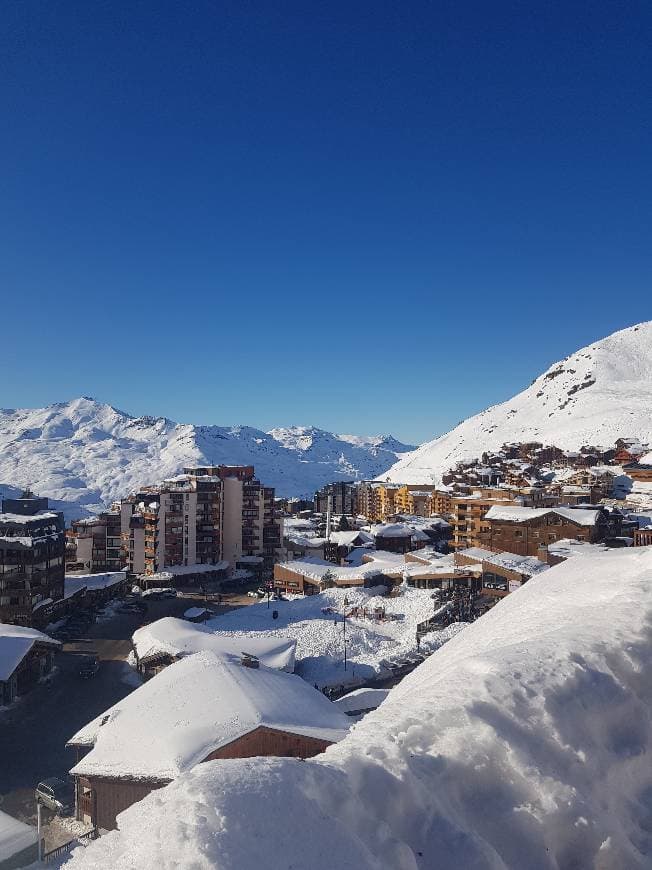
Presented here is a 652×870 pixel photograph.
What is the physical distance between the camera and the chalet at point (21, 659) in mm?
30683

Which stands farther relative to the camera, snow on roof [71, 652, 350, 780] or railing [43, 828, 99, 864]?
snow on roof [71, 652, 350, 780]

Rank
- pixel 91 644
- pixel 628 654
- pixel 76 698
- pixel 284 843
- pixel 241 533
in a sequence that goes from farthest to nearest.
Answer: pixel 241 533
pixel 91 644
pixel 76 698
pixel 628 654
pixel 284 843

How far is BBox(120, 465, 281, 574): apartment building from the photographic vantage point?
205 ft

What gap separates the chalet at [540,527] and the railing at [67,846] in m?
41.2

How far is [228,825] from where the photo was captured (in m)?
3.23

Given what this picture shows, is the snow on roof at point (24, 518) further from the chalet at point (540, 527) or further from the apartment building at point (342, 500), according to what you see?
the apartment building at point (342, 500)

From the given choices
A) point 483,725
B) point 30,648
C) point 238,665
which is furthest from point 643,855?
point 30,648

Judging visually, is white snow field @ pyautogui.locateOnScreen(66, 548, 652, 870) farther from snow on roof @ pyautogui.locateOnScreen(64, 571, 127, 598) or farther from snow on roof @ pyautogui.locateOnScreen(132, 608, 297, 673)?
snow on roof @ pyautogui.locateOnScreen(64, 571, 127, 598)

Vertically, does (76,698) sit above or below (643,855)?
below

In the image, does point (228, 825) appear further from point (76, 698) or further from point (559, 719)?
point (76, 698)

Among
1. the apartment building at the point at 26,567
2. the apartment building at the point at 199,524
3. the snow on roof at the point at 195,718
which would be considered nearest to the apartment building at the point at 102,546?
the apartment building at the point at 199,524

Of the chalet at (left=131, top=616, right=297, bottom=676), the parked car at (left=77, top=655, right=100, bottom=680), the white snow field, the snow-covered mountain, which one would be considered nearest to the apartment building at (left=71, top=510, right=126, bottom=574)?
the parked car at (left=77, top=655, right=100, bottom=680)

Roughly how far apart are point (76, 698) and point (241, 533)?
1410 inches

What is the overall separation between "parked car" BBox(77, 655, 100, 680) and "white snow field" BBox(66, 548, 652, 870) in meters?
34.5
